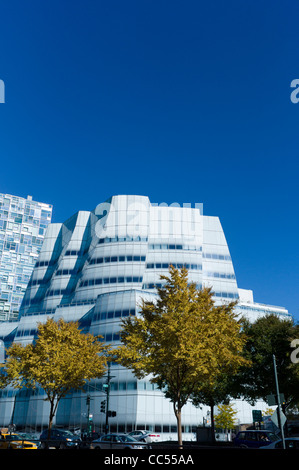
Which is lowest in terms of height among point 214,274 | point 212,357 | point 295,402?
point 295,402

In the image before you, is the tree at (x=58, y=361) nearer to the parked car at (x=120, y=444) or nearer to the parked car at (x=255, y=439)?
the parked car at (x=120, y=444)

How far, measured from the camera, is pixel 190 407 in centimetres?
7038

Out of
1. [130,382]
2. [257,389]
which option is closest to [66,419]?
[130,382]

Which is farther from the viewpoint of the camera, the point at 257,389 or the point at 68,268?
the point at 68,268

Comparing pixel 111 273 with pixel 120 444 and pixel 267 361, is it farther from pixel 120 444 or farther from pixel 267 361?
pixel 120 444

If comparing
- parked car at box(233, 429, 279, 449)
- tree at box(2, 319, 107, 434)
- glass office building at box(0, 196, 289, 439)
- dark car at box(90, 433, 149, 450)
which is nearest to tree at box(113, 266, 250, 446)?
dark car at box(90, 433, 149, 450)

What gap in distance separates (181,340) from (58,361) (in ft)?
52.1

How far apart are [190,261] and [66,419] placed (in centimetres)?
4071

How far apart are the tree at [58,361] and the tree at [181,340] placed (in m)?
9.35

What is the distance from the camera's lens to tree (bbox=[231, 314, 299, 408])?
38.6m

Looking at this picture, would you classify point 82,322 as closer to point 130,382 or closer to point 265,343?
point 130,382

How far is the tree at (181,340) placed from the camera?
96.8 feet

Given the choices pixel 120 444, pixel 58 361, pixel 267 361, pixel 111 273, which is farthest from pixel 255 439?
pixel 111 273

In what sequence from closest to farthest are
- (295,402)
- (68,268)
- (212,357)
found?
1. (212,357)
2. (295,402)
3. (68,268)
